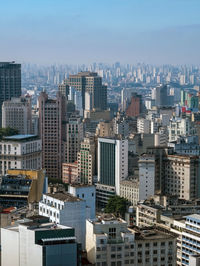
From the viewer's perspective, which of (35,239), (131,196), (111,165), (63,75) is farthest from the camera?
(63,75)

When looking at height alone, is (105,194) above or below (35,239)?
below

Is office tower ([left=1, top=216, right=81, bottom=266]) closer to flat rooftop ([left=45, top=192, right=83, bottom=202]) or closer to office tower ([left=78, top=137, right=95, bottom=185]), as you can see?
flat rooftop ([left=45, top=192, right=83, bottom=202])

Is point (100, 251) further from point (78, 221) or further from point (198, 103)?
point (198, 103)

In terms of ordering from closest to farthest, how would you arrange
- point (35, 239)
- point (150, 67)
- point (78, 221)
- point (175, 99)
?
point (35, 239) → point (78, 221) → point (175, 99) → point (150, 67)

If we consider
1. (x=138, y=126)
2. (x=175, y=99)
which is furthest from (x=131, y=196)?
Answer: (x=175, y=99)

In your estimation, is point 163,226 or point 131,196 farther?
point 131,196

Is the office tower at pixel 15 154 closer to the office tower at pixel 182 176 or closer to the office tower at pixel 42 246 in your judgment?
the office tower at pixel 182 176
